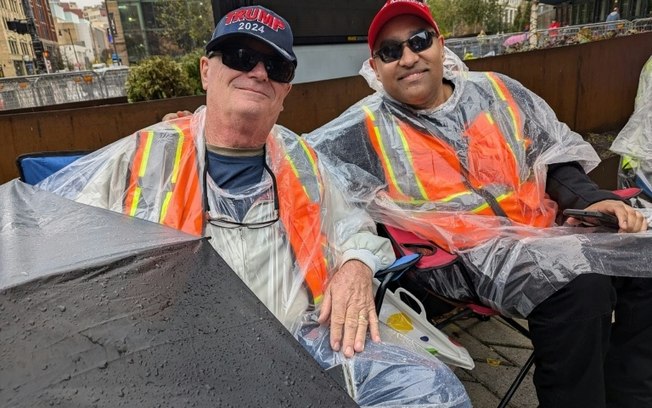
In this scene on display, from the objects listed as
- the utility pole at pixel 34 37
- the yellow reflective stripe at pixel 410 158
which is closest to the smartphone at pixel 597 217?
the yellow reflective stripe at pixel 410 158

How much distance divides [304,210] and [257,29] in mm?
650

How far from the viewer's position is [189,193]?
1.63 m

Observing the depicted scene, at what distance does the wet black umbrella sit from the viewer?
0.64m

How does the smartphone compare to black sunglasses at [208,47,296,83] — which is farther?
the smartphone

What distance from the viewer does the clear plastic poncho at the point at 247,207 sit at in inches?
62.3

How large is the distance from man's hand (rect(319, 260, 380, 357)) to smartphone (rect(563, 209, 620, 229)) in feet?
Answer: 2.93

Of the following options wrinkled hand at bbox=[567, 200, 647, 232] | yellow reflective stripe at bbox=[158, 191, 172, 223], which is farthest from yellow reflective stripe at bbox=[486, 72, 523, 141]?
yellow reflective stripe at bbox=[158, 191, 172, 223]

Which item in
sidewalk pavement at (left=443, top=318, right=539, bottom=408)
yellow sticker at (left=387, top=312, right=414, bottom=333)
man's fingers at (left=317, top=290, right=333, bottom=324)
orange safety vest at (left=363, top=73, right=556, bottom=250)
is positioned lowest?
sidewalk pavement at (left=443, top=318, right=539, bottom=408)

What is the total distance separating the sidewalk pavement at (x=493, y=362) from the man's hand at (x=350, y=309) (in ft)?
3.64

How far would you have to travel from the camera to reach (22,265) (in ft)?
2.79

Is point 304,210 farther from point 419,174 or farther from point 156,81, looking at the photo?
point 156,81

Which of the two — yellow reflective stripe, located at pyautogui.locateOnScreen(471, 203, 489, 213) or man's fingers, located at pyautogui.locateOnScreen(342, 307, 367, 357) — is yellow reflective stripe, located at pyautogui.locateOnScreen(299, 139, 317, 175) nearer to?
man's fingers, located at pyautogui.locateOnScreen(342, 307, 367, 357)

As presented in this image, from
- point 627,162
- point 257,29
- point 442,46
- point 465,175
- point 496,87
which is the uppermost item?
point 257,29

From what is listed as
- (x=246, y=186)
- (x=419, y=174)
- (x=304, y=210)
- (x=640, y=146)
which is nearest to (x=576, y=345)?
(x=419, y=174)
